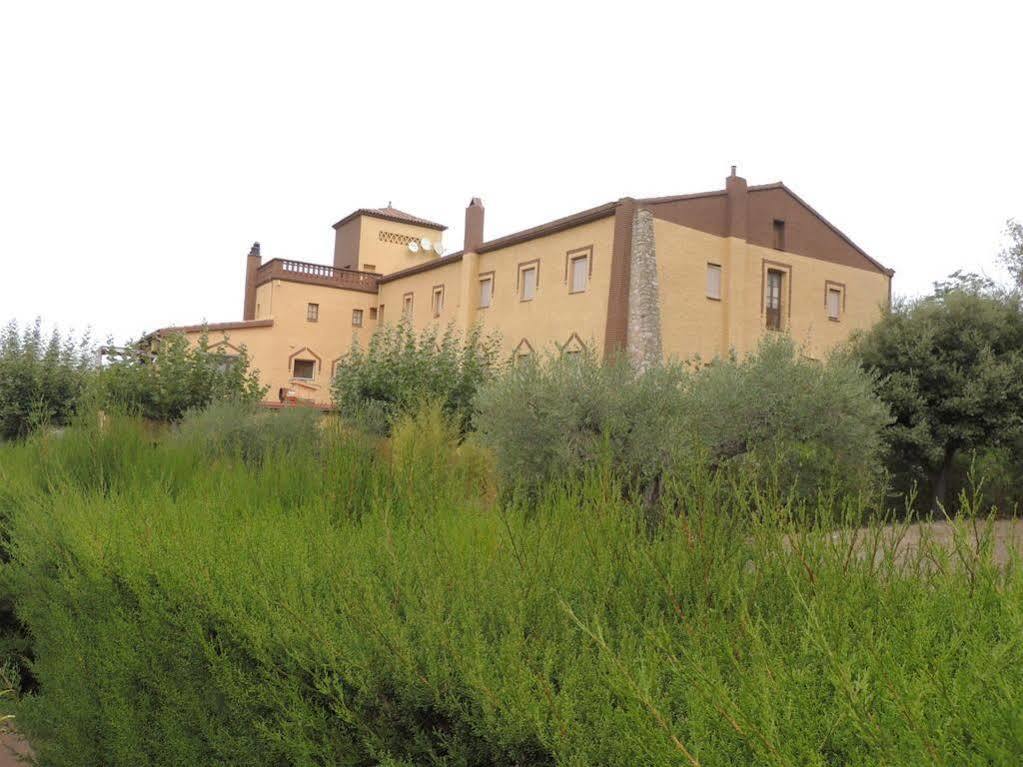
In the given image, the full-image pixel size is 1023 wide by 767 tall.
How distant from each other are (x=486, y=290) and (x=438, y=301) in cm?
368

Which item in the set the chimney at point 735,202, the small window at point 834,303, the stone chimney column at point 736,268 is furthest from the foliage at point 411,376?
the small window at point 834,303

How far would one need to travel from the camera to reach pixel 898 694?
4.62ft

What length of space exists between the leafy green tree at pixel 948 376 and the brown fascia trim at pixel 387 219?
27.4 metres

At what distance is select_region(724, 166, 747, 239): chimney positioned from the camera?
82.0 ft

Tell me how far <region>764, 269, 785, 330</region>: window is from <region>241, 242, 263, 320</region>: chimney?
24.7m

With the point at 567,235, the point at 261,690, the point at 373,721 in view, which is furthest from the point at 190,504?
the point at 567,235

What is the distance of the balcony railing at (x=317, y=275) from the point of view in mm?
37094

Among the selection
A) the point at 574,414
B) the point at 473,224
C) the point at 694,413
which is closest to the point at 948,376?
the point at 694,413

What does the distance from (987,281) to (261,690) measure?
3805 cm

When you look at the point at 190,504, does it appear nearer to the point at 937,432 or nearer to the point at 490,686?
the point at 490,686

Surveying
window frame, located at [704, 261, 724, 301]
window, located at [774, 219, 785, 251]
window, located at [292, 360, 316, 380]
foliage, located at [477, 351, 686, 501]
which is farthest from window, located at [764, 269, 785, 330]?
window, located at [292, 360, 316, 380]

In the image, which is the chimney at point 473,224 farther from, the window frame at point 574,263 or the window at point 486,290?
the window frame at point 574,263

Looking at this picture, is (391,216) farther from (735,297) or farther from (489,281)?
(735,297)

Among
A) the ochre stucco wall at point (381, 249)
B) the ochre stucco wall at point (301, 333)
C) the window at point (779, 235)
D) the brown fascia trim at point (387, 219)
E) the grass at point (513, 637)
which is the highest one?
the brown fascia trim at point (387, 219)
